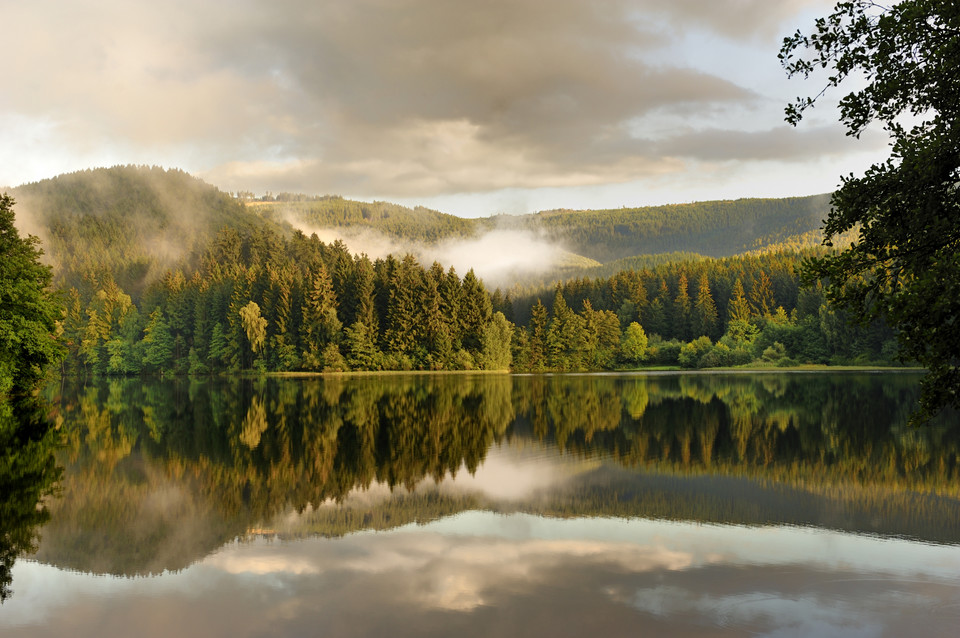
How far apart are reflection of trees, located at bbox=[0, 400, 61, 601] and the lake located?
10 cm

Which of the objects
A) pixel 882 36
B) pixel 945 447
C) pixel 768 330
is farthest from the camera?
pixel 768 330

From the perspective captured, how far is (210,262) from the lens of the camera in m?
167

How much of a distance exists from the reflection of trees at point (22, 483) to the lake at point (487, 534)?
0.34ft

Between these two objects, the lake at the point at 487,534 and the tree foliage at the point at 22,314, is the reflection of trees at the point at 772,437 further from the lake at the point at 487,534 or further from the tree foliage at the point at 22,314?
the tree foliage at the point at 22,314

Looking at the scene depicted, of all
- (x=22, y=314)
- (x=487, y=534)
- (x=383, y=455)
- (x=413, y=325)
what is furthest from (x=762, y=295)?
(x=487, y=534)

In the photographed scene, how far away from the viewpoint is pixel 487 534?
1502 cm

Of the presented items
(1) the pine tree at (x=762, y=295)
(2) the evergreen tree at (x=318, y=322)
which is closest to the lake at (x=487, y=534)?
(2) the evergreen tree at (x=318, y=322)

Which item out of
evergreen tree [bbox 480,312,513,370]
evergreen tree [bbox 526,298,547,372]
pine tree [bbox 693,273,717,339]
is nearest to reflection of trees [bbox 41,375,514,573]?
evergreen tree [bbox 480,312,513,370]

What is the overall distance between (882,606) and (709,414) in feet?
96.6

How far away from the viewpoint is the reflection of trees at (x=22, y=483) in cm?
1400

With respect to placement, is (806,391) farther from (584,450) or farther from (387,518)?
(387,518)

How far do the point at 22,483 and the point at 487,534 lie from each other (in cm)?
1348

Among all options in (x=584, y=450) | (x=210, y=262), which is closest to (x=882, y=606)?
(x=584, y=450)

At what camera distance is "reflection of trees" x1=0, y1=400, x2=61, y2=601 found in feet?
45.9
